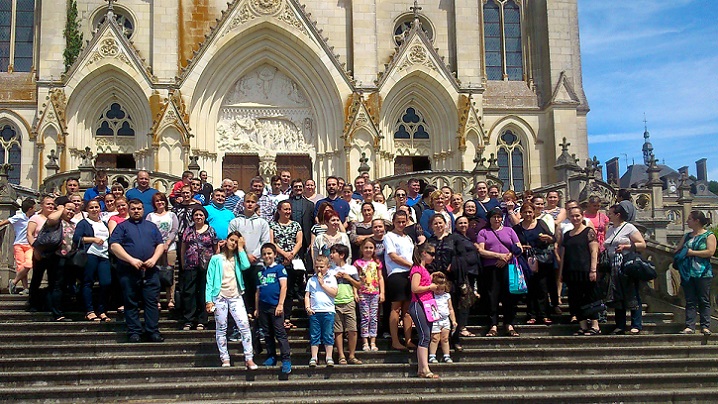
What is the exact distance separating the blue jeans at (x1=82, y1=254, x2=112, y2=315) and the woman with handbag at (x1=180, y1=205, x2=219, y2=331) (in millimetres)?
1156

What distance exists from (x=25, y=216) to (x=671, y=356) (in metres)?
10.6

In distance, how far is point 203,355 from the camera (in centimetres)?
1002

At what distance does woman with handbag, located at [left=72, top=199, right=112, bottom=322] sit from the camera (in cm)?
1080

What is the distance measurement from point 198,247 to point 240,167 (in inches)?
544

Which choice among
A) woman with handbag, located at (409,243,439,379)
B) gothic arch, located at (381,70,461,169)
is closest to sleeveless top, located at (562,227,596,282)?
woman with handbag, located at (409,243,439,379)

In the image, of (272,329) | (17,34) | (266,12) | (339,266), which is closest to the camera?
(272,329)

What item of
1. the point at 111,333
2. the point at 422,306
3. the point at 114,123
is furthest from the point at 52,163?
the point at 422,306

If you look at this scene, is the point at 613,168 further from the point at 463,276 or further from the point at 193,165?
the point at 463,276

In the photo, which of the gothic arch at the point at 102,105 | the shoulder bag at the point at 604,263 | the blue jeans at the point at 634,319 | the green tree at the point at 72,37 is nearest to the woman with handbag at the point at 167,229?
the shoulder bag at the point at 604,263

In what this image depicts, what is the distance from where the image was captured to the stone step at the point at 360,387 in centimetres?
916

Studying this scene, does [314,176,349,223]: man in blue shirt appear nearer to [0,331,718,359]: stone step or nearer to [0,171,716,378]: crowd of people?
[0,171,716,378]: crowd of people

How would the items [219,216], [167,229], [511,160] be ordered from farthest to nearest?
[511,160], [219,216], [167,229]

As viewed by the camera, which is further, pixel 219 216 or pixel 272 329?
pixel 219 216

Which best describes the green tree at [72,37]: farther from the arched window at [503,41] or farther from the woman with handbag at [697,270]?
the woman with handbag at [697,270]
